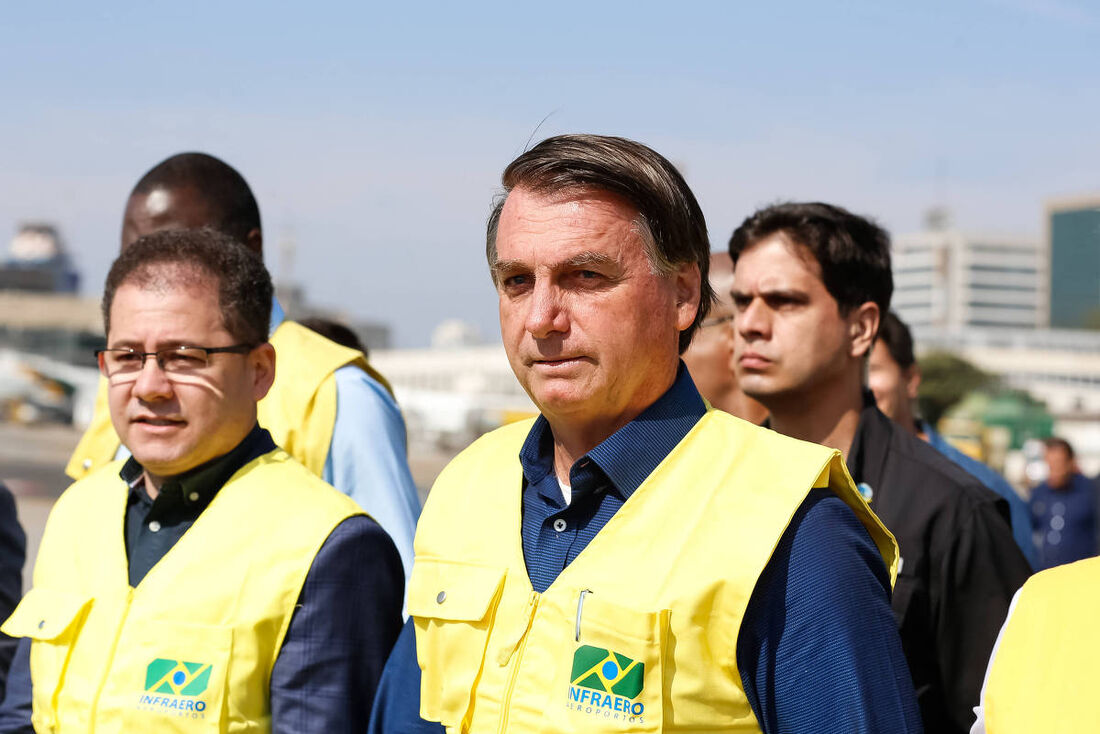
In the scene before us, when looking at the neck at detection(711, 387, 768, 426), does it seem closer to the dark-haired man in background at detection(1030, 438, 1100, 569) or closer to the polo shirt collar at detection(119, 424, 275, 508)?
the polo shirt collar at detection(119, 424, 275, 508)

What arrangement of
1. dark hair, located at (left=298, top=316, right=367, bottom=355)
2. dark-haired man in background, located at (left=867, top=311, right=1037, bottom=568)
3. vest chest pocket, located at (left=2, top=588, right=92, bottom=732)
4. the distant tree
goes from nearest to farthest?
vest chest pocket, located at (left=2, top=588, right=92, bottom=732) < dark hair, located at (left=298, top=316, right=367, bottom=355) < dark-haired man in background, located at (left=867, top=311, right=1037, bottom=568) < the distant tree

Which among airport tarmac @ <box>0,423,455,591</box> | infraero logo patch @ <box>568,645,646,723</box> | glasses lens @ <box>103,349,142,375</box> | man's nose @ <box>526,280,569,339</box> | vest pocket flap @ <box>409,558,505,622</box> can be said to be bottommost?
airport tarmac @ <box>0,423,455,591</box>

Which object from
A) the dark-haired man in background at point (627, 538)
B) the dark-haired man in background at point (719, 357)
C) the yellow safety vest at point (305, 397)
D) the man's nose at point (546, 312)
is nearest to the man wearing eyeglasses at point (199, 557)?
the dark-haired man in background at point (627, 538)

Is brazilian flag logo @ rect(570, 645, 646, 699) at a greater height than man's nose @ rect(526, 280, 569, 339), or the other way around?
man's nose @ rect(526, 280, 569, 339)

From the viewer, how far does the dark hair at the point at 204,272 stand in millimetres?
2865

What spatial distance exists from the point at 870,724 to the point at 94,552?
1.79m

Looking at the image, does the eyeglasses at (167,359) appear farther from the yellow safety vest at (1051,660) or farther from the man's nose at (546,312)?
the yellow safety vest at (1051,660)

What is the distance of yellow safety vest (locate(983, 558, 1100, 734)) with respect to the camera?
1656 mm

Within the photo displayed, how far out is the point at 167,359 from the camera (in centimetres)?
282

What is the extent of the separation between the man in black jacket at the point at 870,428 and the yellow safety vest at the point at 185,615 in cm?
146

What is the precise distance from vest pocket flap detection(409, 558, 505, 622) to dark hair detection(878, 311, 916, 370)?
4.33 meters

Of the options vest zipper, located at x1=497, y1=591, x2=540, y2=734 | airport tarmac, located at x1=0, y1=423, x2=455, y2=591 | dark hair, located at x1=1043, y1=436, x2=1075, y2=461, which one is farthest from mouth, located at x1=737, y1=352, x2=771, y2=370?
dark hair, located at x1=1043, y1=436, x2=1075, y2=461

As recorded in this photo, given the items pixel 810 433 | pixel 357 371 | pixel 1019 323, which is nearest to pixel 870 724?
pixel 810 433

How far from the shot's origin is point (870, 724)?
1943 mm
